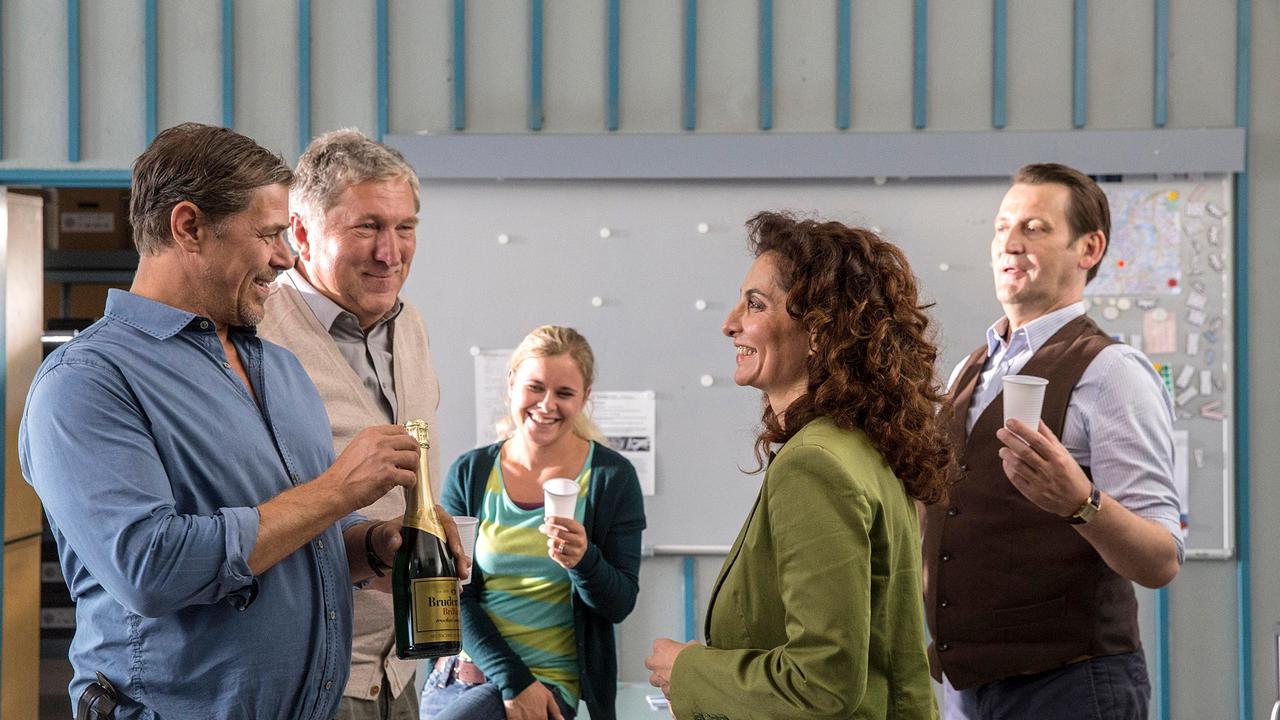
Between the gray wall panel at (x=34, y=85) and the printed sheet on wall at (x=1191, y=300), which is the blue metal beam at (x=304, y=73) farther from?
the printed sheet on wall at (x=1191, y=300)

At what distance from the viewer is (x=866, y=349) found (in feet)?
4.95

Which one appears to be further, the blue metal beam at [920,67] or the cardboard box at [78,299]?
the cardboard box at [78,299]

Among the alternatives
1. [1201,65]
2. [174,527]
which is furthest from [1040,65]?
[174,527]

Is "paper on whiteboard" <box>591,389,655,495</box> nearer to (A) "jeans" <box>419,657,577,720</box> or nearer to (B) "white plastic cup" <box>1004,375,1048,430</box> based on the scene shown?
(A) "jeans" <box>419,657,577,720</box>

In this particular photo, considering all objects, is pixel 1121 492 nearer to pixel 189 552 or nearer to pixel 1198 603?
pixel 189 552

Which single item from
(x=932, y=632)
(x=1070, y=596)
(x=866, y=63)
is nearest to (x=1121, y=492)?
(x=1070, y=596)

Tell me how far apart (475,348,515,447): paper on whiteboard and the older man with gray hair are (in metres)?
1.61

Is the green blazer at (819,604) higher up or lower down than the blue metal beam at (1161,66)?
lower down

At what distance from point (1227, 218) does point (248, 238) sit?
3.48 m

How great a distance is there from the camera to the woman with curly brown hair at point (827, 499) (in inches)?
53.7

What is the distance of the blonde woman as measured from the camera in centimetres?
255

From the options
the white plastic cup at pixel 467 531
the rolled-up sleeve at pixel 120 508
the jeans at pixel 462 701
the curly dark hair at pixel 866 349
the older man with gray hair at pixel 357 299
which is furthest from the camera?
the jeans at pixel 462 701

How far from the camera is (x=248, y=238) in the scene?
4.73ft

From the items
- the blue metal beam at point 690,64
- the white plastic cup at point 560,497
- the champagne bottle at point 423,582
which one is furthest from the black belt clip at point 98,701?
the blue metal beam at point 690,64
